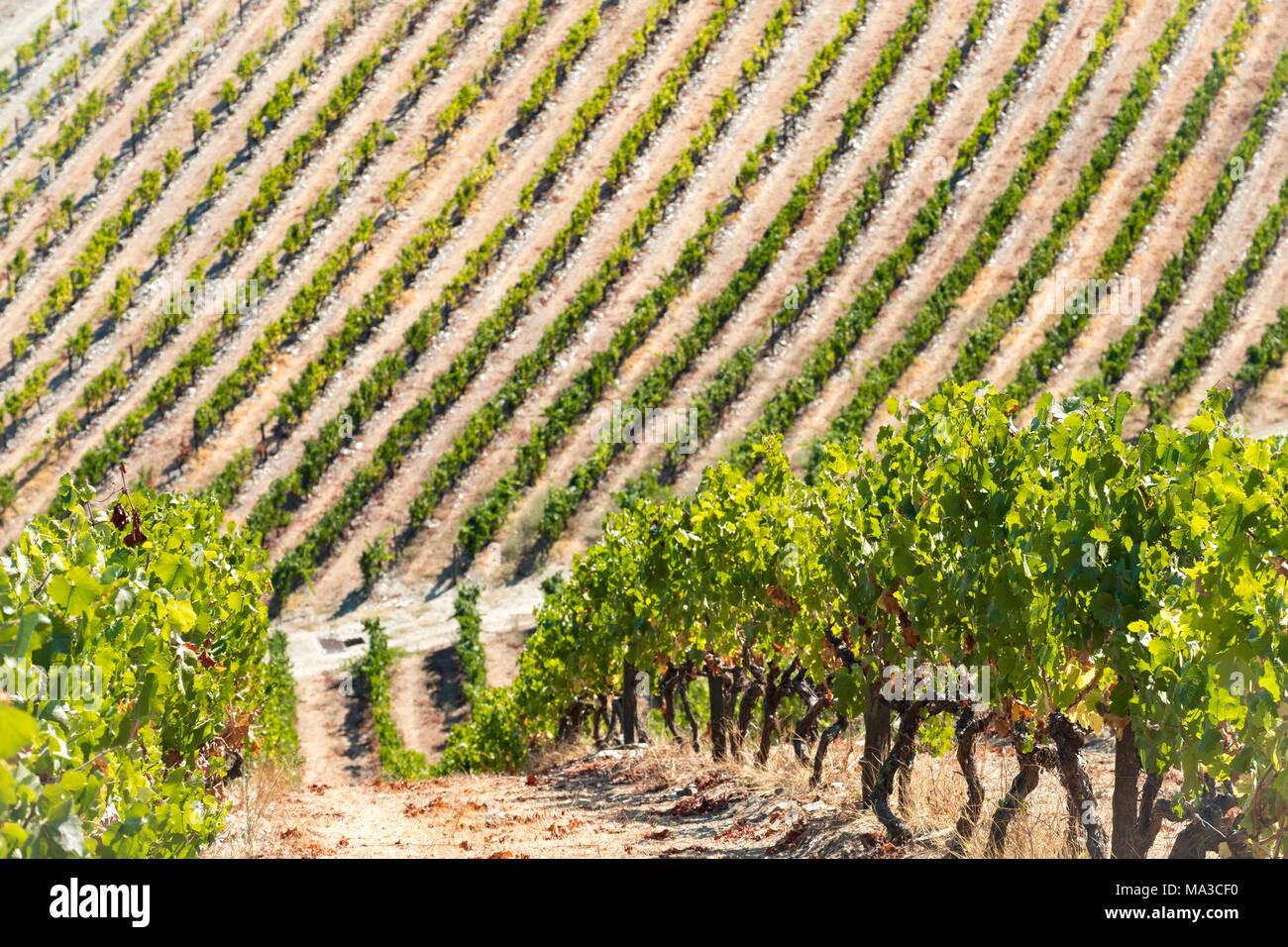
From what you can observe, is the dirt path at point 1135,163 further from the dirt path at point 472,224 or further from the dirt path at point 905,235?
the dirt path at point 472,224

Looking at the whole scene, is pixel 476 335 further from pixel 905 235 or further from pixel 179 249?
pixel 905 235

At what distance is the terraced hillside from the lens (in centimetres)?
3566

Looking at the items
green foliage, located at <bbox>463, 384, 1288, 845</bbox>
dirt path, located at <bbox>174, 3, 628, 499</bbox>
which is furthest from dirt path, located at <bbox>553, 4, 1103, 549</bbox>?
green foliage, located at <bbox>463, 384, 1288, 845</bbox>

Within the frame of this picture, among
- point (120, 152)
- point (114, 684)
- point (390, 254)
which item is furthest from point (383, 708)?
point (120, 152)

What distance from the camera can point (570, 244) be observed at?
42.1 meters

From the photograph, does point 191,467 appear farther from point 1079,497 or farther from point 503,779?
point 1079,497

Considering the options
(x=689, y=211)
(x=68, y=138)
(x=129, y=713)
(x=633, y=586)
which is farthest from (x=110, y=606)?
(x=68, y=138)

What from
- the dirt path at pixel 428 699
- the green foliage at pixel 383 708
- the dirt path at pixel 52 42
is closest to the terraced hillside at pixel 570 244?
the dirt path at pixel 52 42

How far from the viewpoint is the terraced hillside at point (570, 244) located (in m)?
35.7

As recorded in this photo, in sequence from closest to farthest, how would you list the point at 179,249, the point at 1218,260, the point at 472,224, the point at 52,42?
the point at 1218,260 < the point at 179,249 < the point at 472,224 < the point at 52,42

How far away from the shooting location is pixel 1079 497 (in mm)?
7426

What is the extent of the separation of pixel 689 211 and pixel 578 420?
31.6 ft

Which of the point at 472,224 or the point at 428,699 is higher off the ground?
the point at 472,224

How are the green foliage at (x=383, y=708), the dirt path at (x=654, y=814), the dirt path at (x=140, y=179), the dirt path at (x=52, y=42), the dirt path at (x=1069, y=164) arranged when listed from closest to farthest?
1. the dirt path at (x=654, y=814)
2. the green foliage at (x=383, y=708)
3. the dirt path at (x=1069, y=164)
4. the dirt path at (x=140, y=179)
5. the dirt path at (x=52, y=42)
